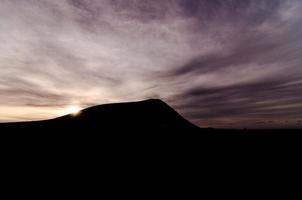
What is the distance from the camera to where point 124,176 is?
11.6m

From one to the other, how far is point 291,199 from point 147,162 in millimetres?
8387

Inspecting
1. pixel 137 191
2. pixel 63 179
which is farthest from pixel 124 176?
pixel 63 179

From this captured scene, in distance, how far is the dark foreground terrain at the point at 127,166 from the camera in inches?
403

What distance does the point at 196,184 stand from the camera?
1094cm

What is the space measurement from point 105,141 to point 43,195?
6757 millimetres

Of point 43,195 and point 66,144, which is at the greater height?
point 66,144

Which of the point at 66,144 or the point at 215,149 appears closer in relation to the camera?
the point at 66,144

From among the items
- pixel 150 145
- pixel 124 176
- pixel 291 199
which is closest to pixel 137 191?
pixel 124 176

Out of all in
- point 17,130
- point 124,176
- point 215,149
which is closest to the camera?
point 124,176

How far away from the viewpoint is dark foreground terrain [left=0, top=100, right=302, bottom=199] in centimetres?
1023

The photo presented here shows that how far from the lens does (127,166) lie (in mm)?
12773

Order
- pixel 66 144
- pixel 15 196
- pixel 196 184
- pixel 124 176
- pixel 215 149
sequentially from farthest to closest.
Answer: pixel 215 149, pixel 66 144, pixel 124 176, pixel 196 184, pixel 15 196

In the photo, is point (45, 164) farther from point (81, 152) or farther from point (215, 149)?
point (215, 149)

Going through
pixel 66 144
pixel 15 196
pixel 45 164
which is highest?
pixel 66 144
